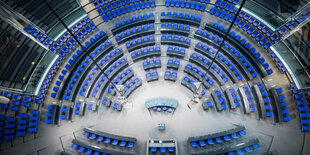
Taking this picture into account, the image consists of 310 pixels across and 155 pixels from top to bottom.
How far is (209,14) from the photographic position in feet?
61.8

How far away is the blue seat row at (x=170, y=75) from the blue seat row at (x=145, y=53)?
2.28m

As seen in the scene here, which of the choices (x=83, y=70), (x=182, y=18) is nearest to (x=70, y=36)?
(x=83, y=70)

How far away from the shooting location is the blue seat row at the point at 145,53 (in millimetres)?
18828

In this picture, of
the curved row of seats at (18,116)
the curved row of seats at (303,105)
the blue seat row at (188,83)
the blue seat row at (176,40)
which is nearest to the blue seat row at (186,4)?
the blue seat row at (176,40)

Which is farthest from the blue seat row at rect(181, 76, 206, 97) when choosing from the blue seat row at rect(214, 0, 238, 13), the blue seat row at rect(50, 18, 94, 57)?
the blue seat row at rect(50, 18, 94, 57)

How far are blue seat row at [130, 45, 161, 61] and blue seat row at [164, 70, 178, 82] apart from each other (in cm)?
228

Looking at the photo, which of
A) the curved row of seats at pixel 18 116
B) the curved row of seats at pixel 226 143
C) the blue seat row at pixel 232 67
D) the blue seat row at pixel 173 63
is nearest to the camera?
the curved row of seats at pixel 226 143

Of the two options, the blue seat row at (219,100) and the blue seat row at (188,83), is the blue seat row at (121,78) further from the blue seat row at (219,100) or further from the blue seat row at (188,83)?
the blue seat row at (219,100)

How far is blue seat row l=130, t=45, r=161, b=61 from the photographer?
18828 millimetres

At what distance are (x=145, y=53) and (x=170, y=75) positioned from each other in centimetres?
357

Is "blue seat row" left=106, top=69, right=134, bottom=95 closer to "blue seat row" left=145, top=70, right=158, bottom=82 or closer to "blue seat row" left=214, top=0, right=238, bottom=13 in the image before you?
"blue seat row" left=145, top=70, right=158, bottom=82

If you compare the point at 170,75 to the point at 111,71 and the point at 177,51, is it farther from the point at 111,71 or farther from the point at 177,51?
the point at 111,71

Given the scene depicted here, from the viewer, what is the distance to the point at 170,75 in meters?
18.4

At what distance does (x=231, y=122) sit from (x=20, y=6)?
878 inches
